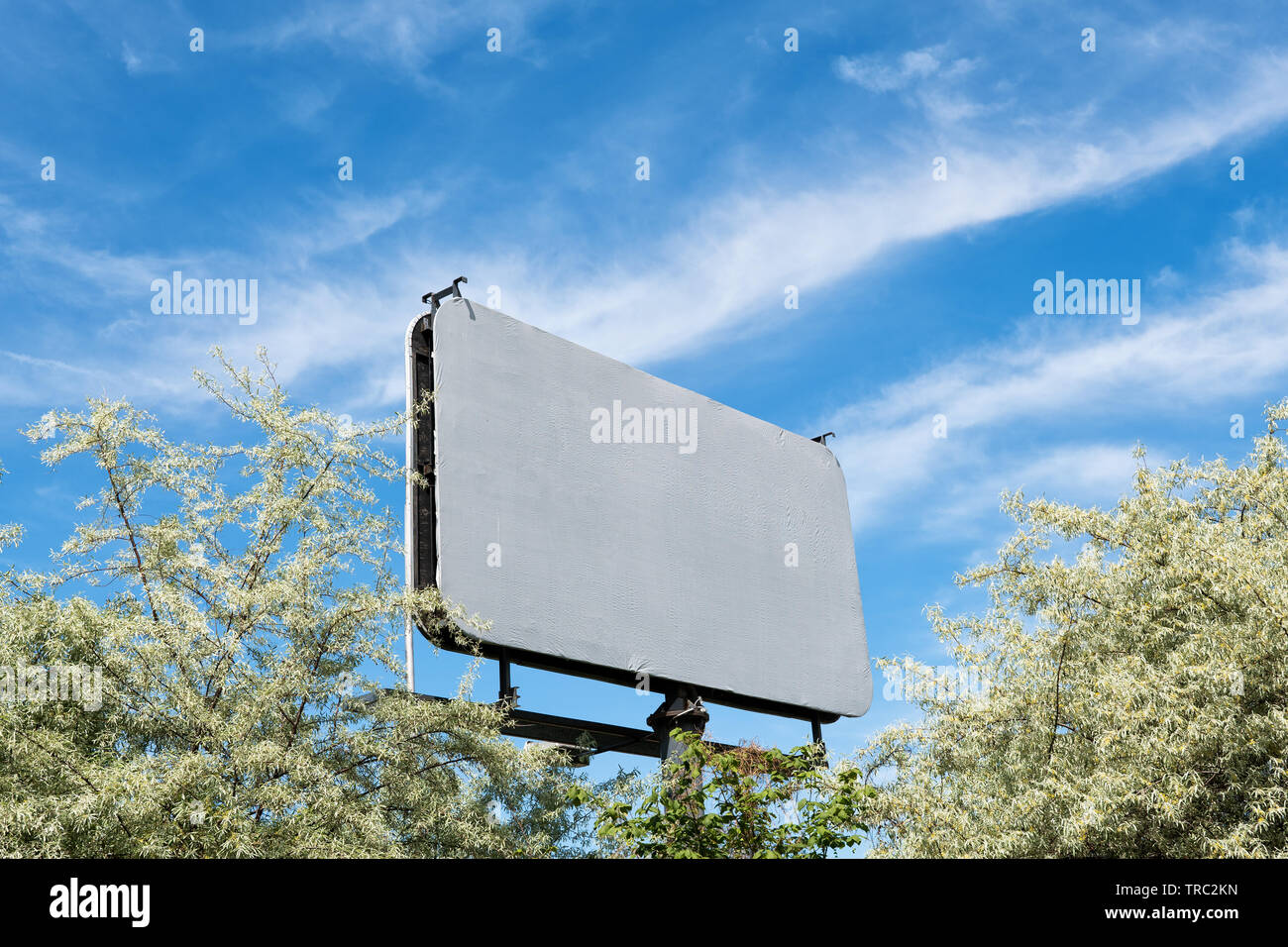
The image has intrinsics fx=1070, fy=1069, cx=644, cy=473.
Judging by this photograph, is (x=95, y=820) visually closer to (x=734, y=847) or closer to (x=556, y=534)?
(x=734, y=847)

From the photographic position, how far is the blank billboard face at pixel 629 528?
11.3 metres

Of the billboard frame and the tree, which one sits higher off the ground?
the billboard frame

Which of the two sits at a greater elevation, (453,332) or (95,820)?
(453,332)

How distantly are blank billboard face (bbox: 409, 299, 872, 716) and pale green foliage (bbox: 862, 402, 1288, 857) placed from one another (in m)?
2.57

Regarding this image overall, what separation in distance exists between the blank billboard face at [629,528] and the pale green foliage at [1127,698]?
2568mm

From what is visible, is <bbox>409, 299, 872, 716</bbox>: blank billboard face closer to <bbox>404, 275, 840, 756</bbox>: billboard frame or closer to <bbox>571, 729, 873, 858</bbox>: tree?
<bbox>404, 275, 840, 756</bbox>: billboard frame

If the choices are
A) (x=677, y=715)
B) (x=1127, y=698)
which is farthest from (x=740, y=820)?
(x=677, y=715)

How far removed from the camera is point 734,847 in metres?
7.05

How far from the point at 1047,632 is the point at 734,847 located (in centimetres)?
507

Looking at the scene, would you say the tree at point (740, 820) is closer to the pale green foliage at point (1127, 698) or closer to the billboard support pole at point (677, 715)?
the pale green foliage at point (1127, 698)

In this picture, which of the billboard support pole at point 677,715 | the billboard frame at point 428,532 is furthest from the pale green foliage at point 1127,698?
the billboard frame at point 428,532

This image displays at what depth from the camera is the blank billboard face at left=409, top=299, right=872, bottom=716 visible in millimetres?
11297

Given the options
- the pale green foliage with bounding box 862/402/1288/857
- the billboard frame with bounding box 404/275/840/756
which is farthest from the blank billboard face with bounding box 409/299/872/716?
the pale green foliage with bounding box 862/402/1288/857
